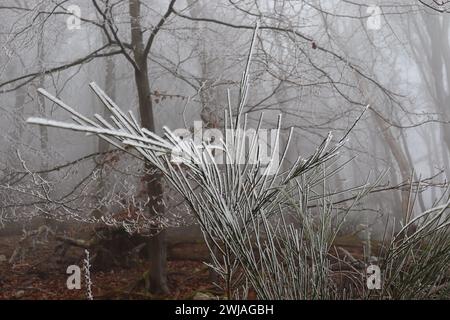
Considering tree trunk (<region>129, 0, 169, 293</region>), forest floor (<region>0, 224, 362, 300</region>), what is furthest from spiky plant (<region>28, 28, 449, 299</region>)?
forest floor (<region>0, 224, 362, 300</region>)

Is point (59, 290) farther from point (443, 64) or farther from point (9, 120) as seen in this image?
point (443, 64)

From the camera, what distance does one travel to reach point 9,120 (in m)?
7.70

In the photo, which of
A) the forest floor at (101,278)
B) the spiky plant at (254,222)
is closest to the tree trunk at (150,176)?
the forest floor at (101,278)

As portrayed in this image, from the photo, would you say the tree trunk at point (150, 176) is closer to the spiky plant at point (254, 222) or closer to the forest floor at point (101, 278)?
the forest floor at point (101, 278)

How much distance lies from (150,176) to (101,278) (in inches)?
76.3

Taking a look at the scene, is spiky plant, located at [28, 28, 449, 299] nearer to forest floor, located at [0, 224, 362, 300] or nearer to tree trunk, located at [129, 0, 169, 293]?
tree trunk, located at [129, 0, 169, 293]

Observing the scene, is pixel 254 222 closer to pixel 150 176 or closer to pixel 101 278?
pixel 150 176

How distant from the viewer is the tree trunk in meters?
4.32

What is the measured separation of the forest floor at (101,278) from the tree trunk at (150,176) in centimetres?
23

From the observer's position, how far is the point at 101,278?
5.45 m

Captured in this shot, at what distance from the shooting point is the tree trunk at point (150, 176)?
4316mm

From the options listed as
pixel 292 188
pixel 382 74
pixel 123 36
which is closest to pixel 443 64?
pixel 382 74

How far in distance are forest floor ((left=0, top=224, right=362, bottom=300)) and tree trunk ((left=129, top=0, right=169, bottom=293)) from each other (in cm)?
23
